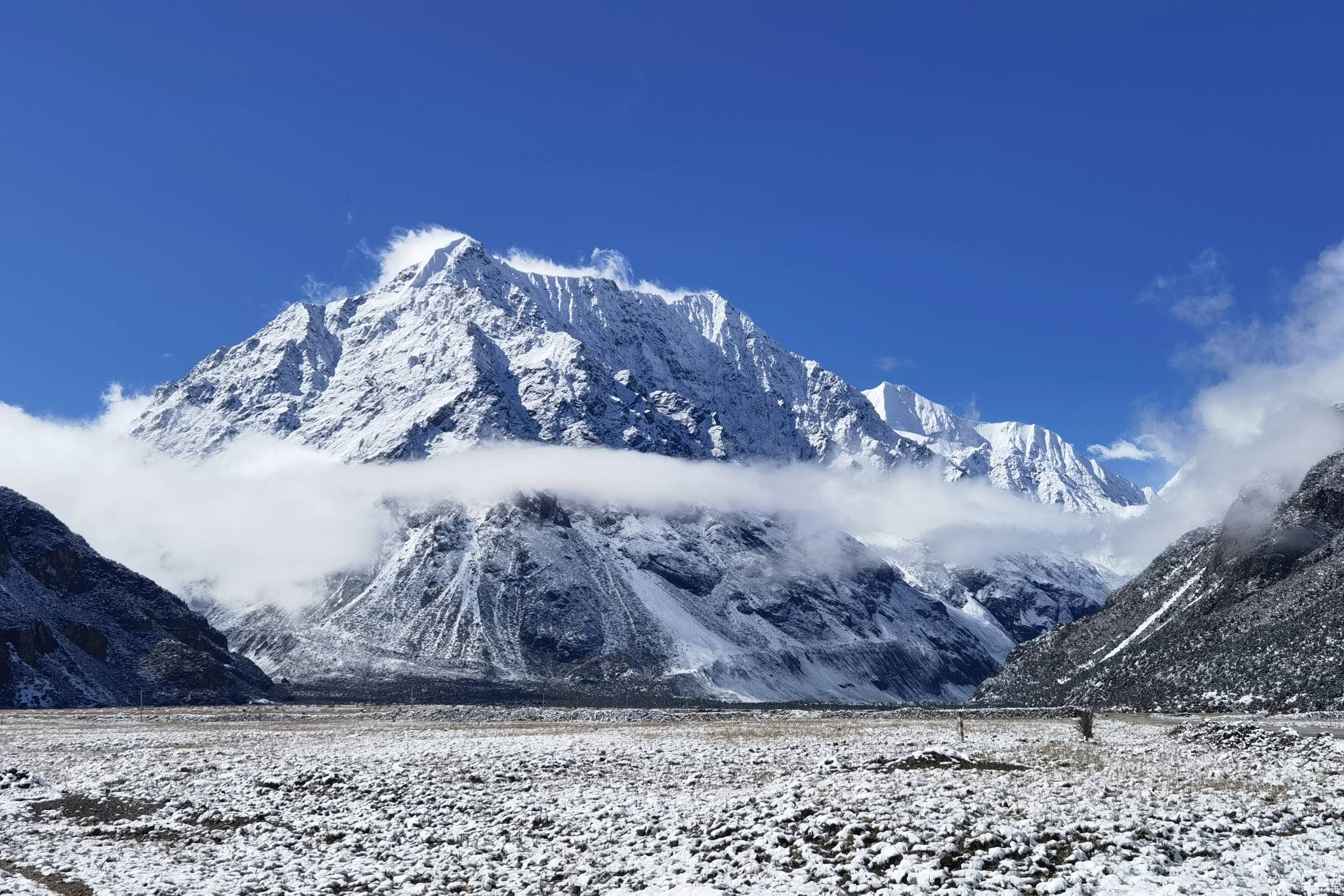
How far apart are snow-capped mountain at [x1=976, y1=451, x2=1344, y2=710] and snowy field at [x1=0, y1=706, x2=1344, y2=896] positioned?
202 feet

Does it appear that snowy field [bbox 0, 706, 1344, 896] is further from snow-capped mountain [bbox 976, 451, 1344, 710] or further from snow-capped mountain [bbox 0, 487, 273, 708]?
snow-capped mountain [bbox 0, 487, 273, 708]

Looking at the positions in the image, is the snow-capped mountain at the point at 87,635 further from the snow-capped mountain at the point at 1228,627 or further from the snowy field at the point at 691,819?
the snow-capped mountain at the point at 1228,627

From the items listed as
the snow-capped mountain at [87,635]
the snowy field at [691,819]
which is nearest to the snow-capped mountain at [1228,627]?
the snowy field at [691,819]

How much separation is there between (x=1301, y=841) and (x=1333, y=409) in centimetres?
16596

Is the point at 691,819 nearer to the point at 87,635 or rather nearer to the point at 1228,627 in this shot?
the point at 1228,627

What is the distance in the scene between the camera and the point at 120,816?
103 ft

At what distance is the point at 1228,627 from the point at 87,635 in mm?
168567

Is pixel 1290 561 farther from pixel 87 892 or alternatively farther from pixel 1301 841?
pixel 87 892

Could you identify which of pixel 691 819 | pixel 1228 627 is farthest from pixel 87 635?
pixel 1228 627

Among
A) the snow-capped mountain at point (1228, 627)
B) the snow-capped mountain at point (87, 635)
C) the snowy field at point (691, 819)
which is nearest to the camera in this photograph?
the snowy field at point (691, 819)

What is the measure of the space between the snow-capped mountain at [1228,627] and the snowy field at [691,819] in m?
61.6

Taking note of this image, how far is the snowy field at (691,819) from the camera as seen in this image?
60.6 ft

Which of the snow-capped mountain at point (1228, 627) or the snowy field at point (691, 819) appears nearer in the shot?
the snowy field at point (691, 819)

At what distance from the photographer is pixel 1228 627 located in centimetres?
11956
